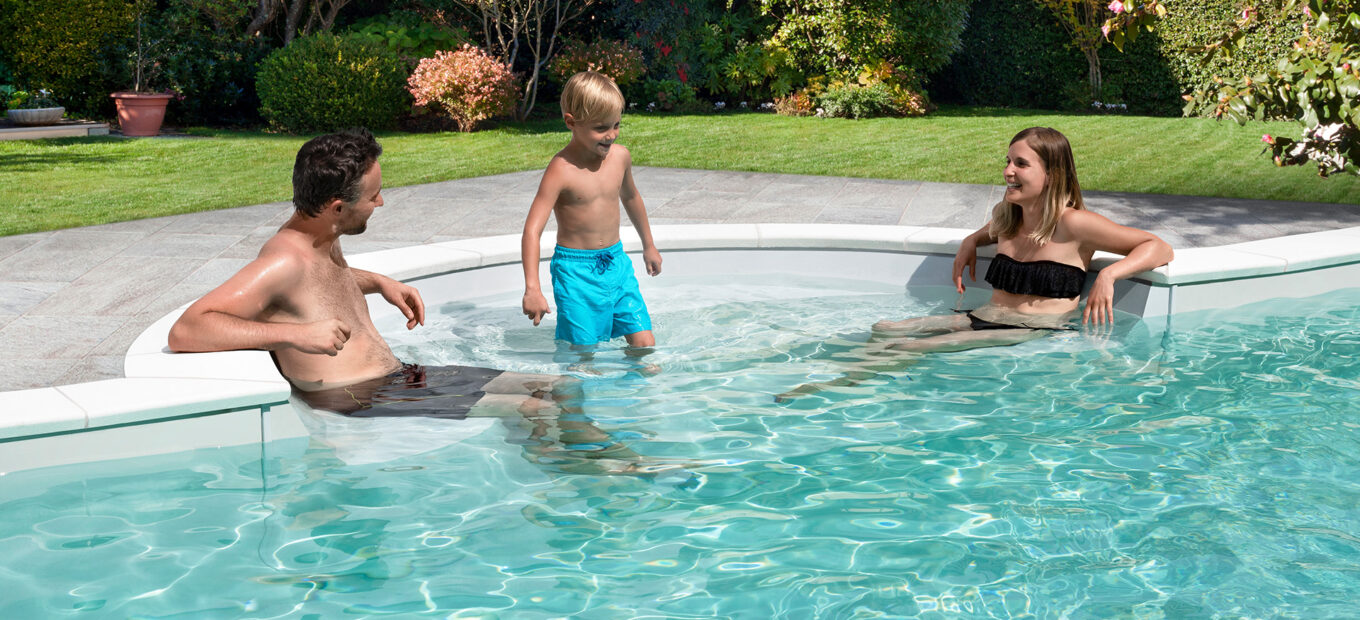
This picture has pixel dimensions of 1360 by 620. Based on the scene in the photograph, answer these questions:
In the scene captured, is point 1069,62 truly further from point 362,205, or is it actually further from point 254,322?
point 254,322

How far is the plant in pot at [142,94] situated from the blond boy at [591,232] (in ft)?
34.0

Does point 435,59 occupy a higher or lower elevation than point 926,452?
higher

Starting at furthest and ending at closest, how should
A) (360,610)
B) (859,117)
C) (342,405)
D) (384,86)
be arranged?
(859,117) < (384,86) < (342,405) < (360,610)

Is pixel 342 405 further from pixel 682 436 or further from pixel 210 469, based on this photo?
pixel 682 436

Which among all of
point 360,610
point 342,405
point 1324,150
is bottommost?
point 360,610

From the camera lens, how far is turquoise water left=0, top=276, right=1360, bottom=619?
3486mm

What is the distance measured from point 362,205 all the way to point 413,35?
41.7ft

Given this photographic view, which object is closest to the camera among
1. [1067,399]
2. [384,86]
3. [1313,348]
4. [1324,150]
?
[1067,399]

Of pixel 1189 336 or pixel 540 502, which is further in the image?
pixel 1189 336

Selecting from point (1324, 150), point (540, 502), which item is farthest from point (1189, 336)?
point (540, 502)

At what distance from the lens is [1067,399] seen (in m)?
5.07

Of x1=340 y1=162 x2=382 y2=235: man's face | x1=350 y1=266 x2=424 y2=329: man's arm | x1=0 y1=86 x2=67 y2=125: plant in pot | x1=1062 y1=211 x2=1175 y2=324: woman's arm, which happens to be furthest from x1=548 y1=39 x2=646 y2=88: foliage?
x1=340 y1=162 x2=382 y2=235: man's face

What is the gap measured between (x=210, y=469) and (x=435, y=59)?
11.3 m

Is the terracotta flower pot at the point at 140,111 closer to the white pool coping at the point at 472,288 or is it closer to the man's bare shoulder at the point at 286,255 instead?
the white pool coping at the point at 472,288
